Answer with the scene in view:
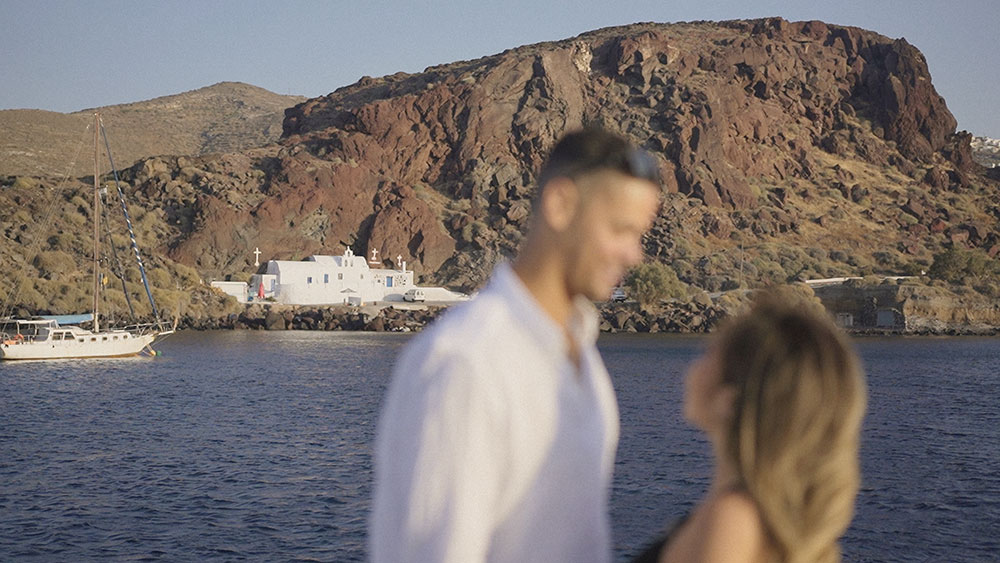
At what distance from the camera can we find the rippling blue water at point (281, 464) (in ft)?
49.8

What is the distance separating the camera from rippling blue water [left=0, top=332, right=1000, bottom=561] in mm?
15180

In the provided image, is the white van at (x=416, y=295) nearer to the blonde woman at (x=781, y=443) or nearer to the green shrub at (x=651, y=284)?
the green shrub at (x=651, y=284)

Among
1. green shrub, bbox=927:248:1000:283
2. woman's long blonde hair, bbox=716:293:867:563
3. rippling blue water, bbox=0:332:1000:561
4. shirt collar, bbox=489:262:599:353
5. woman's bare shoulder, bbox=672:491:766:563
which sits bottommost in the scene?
rippling blue water, bbox=0:332:1000:561

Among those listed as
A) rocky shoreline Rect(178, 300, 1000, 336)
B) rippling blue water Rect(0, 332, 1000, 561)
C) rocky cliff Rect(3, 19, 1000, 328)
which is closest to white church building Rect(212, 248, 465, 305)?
rocky shoreline Rect(178, 300, 1000, 336)

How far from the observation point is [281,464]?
21781 mm

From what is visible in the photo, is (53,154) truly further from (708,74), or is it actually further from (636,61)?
(708,74)

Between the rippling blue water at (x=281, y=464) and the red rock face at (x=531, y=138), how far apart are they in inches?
1732

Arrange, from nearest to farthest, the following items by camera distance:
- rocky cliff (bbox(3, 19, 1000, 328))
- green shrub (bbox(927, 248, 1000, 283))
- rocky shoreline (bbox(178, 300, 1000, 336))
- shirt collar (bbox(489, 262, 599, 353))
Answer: shirt collar (bbox(489, 262, 599, 353)) < rocky shoreline (bbox(178, 300, 1000, 336)) < green shrub (bbox(927, 248, 1000, 283)) < rocky cliff (bbox(3, 19, 1000, 328))

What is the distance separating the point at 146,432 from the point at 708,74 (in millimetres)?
107168

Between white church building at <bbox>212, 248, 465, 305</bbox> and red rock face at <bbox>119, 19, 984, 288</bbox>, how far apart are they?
654 cm

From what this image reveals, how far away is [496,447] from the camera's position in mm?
1630

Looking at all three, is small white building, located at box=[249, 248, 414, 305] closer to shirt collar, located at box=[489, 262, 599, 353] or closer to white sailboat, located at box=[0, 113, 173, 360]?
white sailboat, located at box=[0, 113, 173, 360]

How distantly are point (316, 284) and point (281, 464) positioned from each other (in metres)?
62.6

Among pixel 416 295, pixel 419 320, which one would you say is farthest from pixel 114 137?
pixel 419 320
